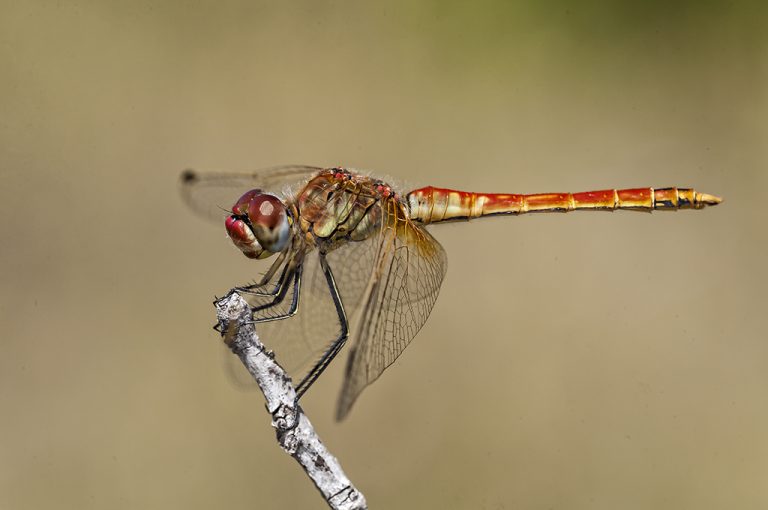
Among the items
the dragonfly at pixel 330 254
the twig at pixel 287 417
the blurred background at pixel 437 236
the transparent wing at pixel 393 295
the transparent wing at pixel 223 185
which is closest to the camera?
the twig at pixel 287 417

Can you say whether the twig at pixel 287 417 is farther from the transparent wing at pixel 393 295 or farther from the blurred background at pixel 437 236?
the blurred background at pixel 437 236

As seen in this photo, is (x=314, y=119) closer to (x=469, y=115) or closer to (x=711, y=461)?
(x=469, y=115)

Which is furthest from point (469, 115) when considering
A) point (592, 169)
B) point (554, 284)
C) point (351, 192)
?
point (351, 192)

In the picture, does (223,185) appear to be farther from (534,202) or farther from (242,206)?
(534,202)

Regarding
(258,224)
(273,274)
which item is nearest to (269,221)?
(258,224)

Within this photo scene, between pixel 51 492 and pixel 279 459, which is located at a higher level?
pixel 51 492

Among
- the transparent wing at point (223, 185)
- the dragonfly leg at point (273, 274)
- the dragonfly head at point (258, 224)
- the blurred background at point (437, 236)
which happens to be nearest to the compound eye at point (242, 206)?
the dragonfly head at point (258, 224)
